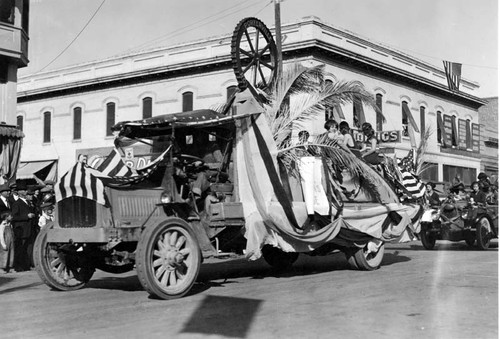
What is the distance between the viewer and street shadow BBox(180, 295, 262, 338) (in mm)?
5965

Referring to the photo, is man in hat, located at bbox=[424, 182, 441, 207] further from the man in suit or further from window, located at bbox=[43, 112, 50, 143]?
window, located at bbox=[43, 112, 50, 143]

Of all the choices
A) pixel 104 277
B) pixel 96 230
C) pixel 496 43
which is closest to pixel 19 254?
pixel 104 277

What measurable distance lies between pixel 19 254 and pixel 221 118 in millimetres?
6187

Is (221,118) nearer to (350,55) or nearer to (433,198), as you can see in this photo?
(433,198)

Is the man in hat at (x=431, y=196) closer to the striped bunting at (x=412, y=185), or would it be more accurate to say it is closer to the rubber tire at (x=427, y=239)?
the rubber tire at (x=427, y=239)

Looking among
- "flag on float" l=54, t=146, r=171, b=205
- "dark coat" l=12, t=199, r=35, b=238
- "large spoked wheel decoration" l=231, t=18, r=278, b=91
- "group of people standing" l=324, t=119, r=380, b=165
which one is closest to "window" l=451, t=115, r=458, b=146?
"group of people standing" l=324, t=119, r=380, b=165

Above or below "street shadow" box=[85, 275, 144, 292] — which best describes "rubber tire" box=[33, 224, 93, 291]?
above

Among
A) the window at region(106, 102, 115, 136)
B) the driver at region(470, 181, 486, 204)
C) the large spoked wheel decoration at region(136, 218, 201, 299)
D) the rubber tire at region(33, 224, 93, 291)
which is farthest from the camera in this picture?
the window at region(106, 102, 115, 136)

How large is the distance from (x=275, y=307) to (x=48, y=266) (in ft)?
11.8

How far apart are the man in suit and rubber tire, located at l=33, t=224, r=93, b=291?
160 inches

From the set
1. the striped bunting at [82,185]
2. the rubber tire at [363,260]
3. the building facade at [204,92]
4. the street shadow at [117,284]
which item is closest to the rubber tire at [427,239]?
the rubber tire at [363,260]

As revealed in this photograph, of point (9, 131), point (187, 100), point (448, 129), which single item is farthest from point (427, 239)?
point (448, 129)

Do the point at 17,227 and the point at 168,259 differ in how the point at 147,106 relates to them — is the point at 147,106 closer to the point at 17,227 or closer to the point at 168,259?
the point at 17,227

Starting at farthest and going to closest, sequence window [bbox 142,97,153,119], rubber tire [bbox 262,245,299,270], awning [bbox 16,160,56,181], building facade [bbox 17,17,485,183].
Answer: awning [bbox 16,160,56,181] < window [bbox 142,97,153,119] < building facade [bbox 17,17,485,183] < rubber tire [bbox 262,245,299,270]
